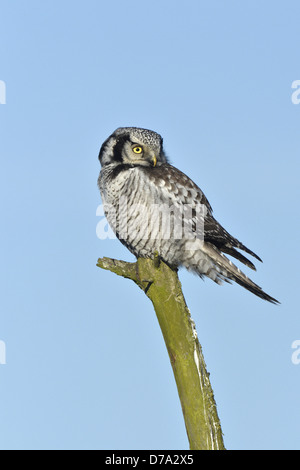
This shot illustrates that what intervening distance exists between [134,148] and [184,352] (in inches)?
151

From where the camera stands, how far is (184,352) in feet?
20.3

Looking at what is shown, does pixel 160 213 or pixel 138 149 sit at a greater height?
pixel 138 149

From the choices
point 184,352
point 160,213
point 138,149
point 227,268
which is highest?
point 138,149

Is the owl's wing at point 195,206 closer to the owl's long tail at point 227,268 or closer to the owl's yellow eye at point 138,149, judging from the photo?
the owl's long tail at point 227,268

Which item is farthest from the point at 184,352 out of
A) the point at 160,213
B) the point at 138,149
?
the point at 138,149

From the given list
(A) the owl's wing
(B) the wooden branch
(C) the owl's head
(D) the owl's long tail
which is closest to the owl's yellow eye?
(C) the owl's head

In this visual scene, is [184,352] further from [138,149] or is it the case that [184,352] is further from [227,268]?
[138,149]

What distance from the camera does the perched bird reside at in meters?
8.55

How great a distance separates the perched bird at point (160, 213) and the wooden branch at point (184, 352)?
69.3 inches

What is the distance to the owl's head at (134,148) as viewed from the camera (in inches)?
363

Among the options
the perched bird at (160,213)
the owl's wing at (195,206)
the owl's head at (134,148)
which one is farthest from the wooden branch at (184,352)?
the owl's head at (134,148)
